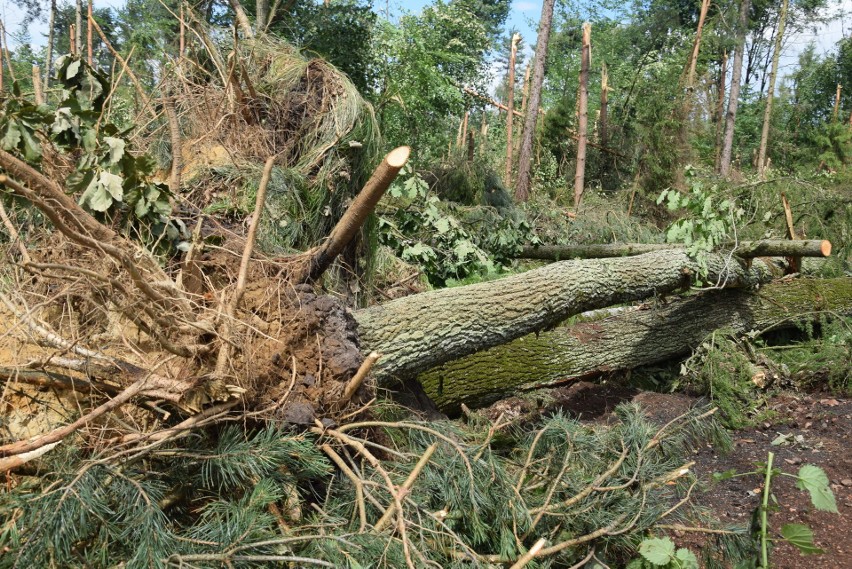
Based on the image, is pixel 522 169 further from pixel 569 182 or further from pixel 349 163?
pixel 349 163

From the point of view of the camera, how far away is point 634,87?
14508mm

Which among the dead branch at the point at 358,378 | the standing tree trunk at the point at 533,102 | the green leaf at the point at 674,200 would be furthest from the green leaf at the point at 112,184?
the standing tree trunk at the point at 533,102

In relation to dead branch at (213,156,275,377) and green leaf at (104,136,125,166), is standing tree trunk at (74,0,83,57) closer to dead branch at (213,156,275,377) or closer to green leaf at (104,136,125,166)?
green leaf at (104,136,125,166)

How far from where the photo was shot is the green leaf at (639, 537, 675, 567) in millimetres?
2250

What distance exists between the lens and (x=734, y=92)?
58.2ft

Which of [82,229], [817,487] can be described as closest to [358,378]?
[82,229]

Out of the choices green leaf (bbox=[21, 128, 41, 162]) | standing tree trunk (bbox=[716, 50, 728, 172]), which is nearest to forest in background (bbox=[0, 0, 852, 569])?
green leaf (bbox=[21, 128, 41, 162])

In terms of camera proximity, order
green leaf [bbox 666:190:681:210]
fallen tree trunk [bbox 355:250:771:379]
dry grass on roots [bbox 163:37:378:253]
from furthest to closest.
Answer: green leaf [bbox 666:190:681:210], dry grass on roots [bbox 163:37:378:253], fallen tree trunk [bbox 355:250:771:379]

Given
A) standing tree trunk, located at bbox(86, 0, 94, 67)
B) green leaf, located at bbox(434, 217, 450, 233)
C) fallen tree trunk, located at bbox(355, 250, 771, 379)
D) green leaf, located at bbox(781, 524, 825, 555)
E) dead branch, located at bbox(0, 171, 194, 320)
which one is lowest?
green leaf, located at bbox(781, 524, 825, 555)

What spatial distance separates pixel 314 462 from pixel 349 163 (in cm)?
233

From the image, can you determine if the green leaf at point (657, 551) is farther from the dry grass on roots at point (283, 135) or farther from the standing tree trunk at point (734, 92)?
the standing tree trunk at point (734, 92)

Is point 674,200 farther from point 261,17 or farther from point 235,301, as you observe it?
point 261,17

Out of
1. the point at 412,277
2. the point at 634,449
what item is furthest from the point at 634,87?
the point at 634,449

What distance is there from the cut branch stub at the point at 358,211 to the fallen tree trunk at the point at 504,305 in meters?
0.45
